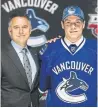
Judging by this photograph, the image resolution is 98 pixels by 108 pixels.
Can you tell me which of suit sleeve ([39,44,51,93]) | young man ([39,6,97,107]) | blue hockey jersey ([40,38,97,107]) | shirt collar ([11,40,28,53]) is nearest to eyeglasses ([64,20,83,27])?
young man ([39,6,97,107])

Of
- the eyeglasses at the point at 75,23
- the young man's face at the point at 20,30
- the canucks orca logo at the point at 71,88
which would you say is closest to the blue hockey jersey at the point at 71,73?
the canucks orca logo at the point at 71,88

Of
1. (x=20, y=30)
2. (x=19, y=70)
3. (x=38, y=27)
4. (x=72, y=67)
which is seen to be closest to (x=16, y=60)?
(x=19, y=70)

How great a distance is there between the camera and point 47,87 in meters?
2.71

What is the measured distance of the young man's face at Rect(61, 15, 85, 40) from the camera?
2.53m

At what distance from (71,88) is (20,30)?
641 millimetres

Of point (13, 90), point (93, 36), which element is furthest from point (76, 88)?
point (93, 36)

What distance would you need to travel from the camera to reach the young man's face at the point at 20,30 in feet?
7.95

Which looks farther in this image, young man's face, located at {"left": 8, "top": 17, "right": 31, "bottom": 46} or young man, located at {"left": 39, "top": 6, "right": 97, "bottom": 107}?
young man, located at {"left": 39, "top": 6, "right": 97, "bottom": 107}

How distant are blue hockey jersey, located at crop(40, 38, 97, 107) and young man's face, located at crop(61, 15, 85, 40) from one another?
10 centimetres

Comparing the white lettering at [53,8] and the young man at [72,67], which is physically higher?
the white lettering at [53,8]

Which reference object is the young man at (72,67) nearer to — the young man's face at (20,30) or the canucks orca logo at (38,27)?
the young man's face at (20,30)

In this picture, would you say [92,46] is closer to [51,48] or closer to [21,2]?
[51,48]

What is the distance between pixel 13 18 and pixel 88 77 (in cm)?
77

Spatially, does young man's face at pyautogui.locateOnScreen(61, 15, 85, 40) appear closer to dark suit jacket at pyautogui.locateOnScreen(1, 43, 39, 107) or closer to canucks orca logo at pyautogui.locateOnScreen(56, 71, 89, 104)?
canucks orca logo at pyautogui.locateOnScreen(56, 71, 89, 104)
